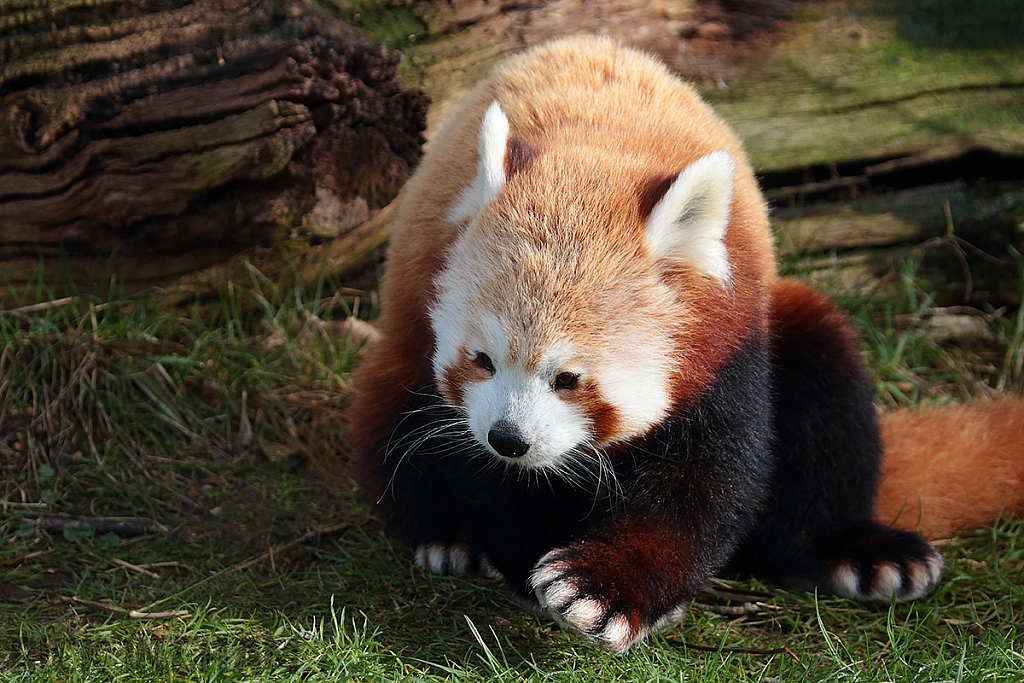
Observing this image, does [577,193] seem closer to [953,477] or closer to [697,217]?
[697,217]

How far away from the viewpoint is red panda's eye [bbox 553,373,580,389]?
285cm

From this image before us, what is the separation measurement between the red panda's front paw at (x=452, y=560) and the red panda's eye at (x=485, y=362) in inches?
40.4

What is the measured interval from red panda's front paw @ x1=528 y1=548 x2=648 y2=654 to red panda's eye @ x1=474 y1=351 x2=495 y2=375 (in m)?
0.73

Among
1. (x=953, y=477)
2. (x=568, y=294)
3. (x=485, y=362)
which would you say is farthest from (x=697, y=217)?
(x=953, y=477)

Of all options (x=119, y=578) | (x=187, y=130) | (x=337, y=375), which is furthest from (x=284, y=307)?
(x=119, y=578)

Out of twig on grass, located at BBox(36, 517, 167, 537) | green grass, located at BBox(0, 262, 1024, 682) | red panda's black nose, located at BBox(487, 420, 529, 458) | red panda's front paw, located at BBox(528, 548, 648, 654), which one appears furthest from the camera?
twig on grass, located at BBox(36, 517, 167, 537)

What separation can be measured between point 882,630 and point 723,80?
3152 millimetres

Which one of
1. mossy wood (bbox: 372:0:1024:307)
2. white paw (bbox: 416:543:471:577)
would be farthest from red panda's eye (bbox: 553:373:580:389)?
mossy wood (bbox: 372:0:1024:307)

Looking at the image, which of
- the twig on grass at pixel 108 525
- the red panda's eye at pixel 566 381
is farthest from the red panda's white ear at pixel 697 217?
the twig on grass at pixel 108 525

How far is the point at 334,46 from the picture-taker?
14.5 ft

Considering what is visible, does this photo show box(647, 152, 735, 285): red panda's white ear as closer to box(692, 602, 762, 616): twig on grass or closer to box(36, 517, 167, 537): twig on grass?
box(692, 602, 762, 616): twig on grass

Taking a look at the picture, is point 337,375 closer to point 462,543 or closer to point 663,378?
point 462,543

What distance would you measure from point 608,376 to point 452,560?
1.23 meters

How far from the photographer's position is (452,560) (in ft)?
12.0
